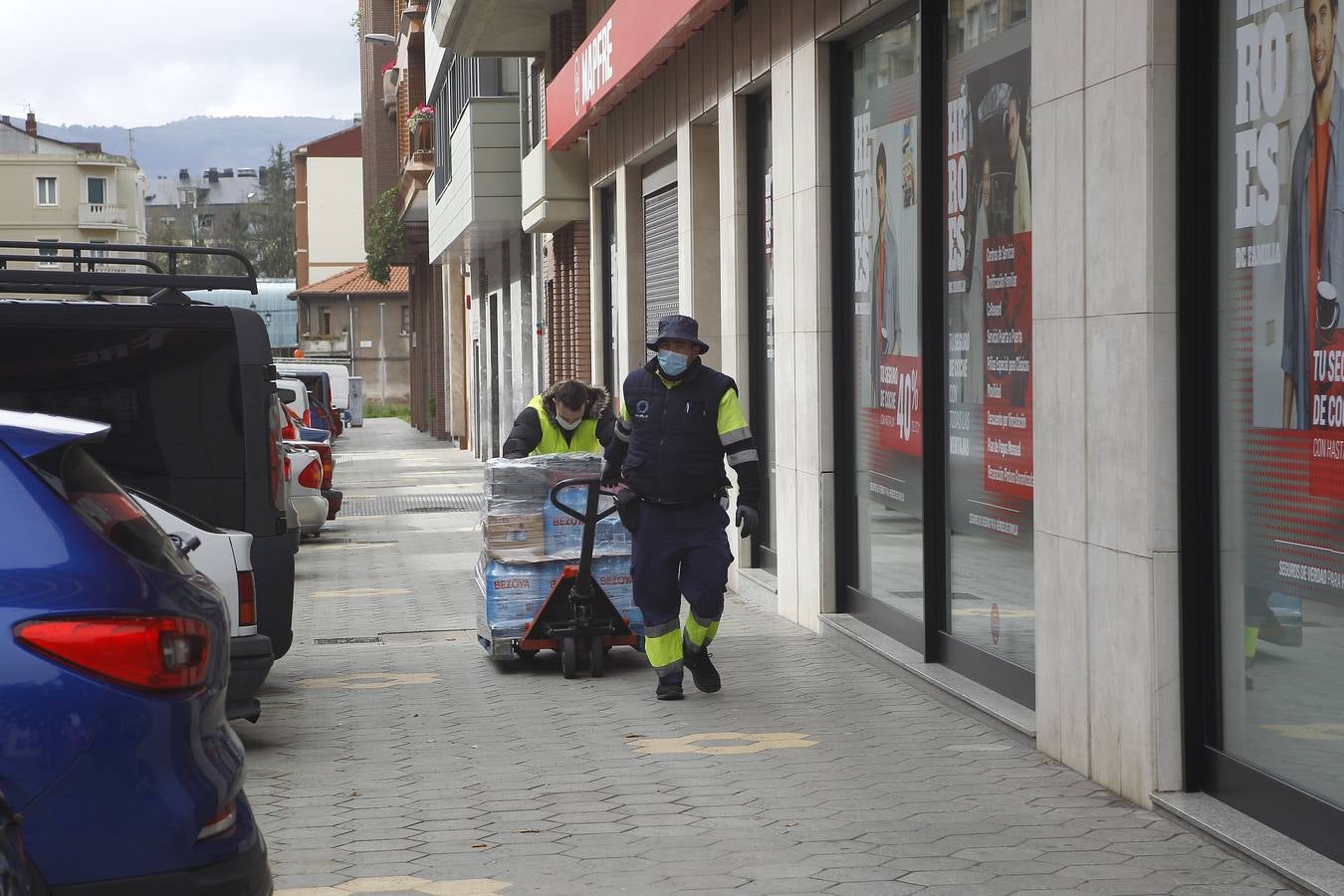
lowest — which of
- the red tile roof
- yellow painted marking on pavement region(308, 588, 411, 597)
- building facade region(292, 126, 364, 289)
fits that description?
yellow painted marking on pavement region(308, 588, 411, 597)

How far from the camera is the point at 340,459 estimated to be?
38812mm

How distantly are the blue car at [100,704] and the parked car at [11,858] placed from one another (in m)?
0.03

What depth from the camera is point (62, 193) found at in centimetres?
11481

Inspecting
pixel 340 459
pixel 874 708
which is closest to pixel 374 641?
pixel 874 708

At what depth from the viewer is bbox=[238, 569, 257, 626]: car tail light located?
7836 millimetres

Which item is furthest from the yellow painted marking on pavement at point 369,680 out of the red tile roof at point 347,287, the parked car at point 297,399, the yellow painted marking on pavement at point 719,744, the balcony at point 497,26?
the red tile roof at point 347,287

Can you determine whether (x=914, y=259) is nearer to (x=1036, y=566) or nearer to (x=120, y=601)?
(x=1036, y=566)

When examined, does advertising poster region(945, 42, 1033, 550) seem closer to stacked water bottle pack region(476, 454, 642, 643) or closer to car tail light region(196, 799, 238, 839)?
stacked water bottle pack region(476, 454, 642, 643)

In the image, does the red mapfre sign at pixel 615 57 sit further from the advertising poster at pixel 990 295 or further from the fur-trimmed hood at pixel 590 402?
the advertising poster at pixel 990 295

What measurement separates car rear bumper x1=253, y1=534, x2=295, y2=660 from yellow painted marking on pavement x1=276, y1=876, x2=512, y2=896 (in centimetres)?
260

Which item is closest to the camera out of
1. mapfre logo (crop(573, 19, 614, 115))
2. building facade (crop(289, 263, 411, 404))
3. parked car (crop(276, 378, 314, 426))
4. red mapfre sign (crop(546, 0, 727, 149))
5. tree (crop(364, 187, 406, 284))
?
red mapfre sign (crop(546, 0, 727, 149))

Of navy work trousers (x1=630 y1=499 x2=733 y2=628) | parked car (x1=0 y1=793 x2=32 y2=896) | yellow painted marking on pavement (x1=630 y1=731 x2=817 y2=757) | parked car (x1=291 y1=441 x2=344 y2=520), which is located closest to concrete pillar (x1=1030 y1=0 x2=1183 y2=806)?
yellow painted marking on pavement (x1=630 y1=731 x2=817 y2=757)

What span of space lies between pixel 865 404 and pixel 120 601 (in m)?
7.32

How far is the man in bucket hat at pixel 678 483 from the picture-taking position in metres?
9.09
